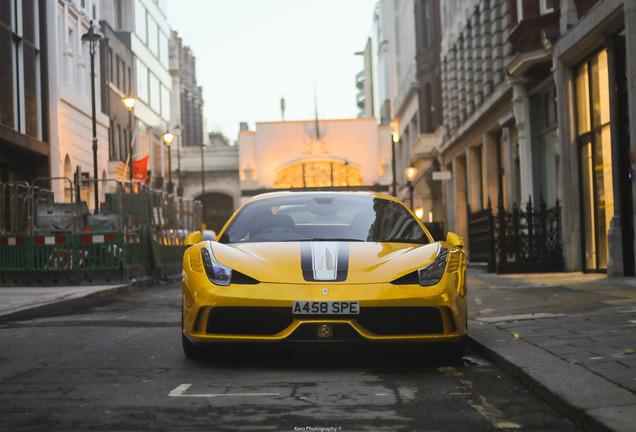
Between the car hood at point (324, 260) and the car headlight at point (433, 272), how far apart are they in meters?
0.05

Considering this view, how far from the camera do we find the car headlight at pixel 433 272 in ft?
21.5

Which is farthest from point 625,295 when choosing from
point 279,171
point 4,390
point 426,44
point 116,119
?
point 279,171

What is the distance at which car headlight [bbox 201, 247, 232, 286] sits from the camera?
6.55m

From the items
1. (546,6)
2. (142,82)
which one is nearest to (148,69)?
(142,82)

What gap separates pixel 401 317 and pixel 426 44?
139 feet

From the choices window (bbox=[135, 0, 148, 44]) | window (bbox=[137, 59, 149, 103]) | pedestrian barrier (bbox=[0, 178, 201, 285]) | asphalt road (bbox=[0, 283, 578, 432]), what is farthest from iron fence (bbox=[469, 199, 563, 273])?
window (bbox=[135, 0, 148, 44])

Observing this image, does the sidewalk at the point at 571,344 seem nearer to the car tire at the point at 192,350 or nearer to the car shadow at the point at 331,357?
the car shadow at the point at 331,357

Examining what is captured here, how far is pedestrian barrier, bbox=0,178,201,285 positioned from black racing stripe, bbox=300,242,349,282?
13.1 meters

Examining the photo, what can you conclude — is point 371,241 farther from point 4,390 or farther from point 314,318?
point 4,390

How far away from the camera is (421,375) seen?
628 cm

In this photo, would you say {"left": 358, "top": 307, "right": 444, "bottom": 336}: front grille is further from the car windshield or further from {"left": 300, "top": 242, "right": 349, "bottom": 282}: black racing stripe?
the car windshield

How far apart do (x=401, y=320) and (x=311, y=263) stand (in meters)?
0.76

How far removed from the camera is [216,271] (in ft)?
21.7

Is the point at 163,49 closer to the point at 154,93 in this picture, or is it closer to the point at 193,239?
the point at 154,93
